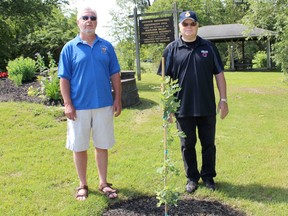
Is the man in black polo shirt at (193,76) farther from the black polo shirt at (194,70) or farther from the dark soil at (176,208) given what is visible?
the dark soil at (176,208)

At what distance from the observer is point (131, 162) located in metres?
4.91

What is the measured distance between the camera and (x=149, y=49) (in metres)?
30.7

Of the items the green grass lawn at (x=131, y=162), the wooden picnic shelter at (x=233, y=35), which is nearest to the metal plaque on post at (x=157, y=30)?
the green grass lawn at (x=131, y=162)

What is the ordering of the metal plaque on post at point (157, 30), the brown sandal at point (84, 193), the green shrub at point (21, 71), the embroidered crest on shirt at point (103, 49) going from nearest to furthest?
the embroidered crest on shirt at point (103, 49)
the brown sandal at point (84, 193)
the green shrub at point (21, 71)
the metal plaque on post at point (157, 30)

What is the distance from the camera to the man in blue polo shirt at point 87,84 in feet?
11.5

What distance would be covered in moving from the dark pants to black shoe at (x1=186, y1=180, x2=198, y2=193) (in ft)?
0.16

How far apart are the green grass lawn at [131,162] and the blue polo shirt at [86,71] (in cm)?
58

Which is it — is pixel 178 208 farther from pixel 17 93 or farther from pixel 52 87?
pixel 17 93

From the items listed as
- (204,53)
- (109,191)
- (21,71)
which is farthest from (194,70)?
(21,71)

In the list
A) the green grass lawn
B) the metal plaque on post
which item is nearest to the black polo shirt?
the green grass lawn

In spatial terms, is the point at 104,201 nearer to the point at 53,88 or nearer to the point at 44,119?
the point at 44,119

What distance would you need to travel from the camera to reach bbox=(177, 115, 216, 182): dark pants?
3846 millimetres

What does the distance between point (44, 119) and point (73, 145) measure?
3.54m

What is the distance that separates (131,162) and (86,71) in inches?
71.6
